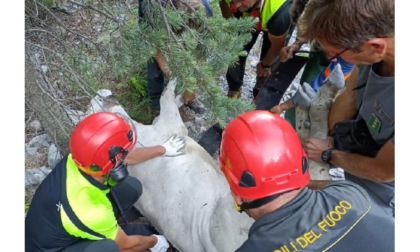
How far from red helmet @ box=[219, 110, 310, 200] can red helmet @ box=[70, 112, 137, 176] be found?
95 centimetres

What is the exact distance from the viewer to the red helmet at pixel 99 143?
2.68m

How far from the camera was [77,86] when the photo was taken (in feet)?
9.64

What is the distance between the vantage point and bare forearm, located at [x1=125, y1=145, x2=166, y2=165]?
333cm

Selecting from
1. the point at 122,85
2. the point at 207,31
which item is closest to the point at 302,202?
the point at 207,31

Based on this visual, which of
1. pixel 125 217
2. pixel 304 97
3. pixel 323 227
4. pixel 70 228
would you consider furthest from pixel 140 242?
pixel 323 227

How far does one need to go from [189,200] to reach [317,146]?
1.03 metres

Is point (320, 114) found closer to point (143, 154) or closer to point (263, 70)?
point (143, 154)

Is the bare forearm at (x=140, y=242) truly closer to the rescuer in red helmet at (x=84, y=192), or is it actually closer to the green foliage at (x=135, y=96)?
the rescuer in red helmet at (x=84, y=192)

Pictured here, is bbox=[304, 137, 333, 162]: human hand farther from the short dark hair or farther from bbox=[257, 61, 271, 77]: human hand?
bbox=[257, 61, 271, 77]: human hand

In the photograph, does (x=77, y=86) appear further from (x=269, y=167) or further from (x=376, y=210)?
(x=376, y=210)

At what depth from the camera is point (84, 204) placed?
2746 millimetres

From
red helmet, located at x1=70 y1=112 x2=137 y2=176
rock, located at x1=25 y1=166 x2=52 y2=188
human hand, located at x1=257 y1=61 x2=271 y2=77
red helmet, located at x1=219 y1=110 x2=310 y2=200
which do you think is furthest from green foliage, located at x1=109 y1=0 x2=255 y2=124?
human hand, located at x1=257 y1=61 x2=271 y2=77

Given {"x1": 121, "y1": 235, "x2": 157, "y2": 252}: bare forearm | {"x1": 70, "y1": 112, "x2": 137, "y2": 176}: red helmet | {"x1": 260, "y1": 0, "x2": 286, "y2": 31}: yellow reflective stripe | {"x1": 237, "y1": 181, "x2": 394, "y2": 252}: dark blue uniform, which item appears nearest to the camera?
{"x1": 237, "y1": 181, "x2": 394, "y2": 252}: dark blue uniform

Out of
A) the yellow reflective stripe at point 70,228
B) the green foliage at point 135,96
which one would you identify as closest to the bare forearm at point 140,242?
the yellow reflective stripe at point 70,228
